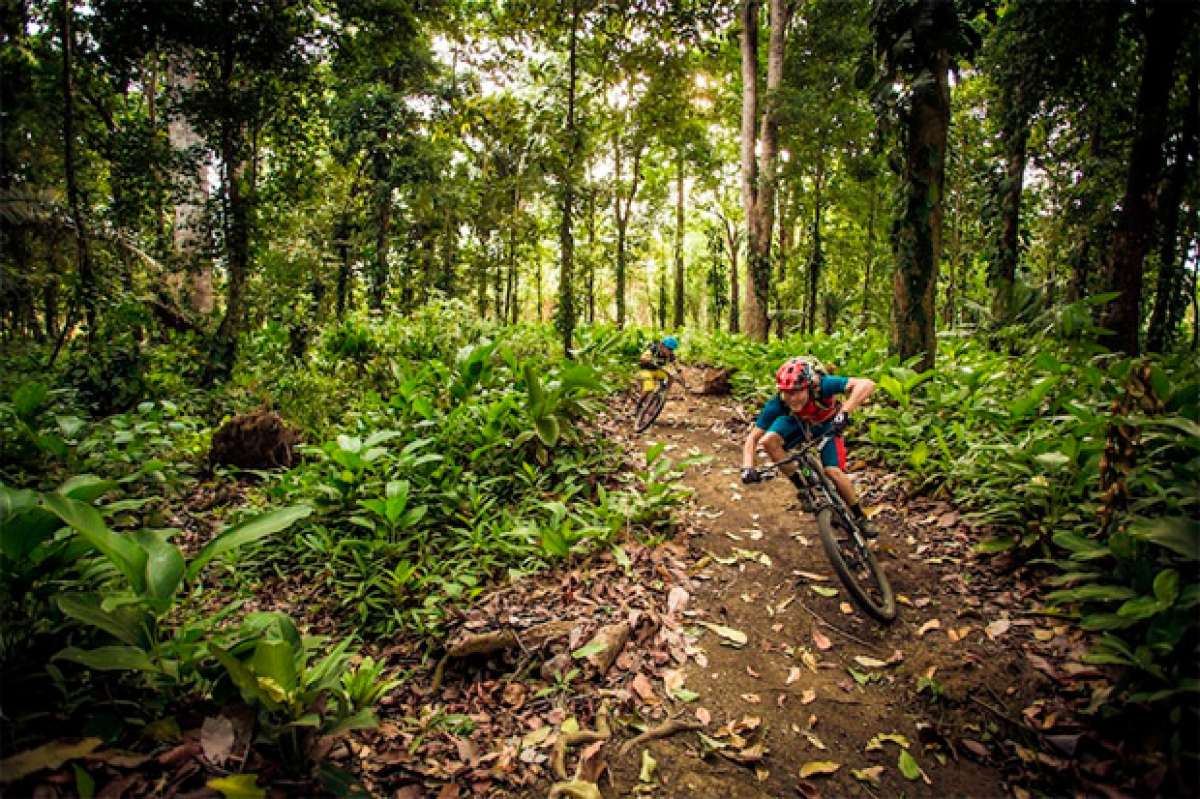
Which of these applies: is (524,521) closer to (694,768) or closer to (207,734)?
(694,768)

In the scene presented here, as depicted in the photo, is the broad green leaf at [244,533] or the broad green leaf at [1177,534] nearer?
the broad green leaf at [244,533]

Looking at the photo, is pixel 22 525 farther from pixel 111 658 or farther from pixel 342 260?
pixel 342 260

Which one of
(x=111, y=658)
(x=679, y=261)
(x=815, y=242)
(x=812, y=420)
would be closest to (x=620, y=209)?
(x=679, y=261)

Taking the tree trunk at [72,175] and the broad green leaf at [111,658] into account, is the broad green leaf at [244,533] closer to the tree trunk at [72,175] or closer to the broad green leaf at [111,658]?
the broad green leaf at [111,658]

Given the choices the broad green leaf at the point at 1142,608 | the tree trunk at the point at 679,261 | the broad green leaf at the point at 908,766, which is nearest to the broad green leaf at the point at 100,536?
the broad green leaf at the point at 908,766

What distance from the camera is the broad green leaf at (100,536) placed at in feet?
6.95

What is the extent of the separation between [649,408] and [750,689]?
5.50 meters

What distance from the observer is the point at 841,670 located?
3.52 meters

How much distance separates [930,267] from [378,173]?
1307 centimetres

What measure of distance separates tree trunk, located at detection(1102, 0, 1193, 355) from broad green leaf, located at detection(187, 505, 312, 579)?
807cm

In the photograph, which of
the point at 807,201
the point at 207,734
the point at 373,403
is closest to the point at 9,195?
the point at 373,403

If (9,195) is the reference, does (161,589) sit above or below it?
below

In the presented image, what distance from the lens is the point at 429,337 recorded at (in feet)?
33.2

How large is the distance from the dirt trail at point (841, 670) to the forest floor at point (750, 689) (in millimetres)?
12
